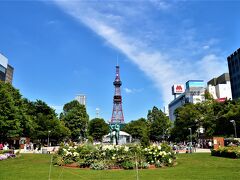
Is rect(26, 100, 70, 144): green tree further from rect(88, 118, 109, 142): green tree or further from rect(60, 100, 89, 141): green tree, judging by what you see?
rect(88, 118, 109, 142): green tree

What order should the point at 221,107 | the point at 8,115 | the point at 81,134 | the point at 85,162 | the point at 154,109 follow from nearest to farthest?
the point at 85,162, the point at 8,115, the point at 221,107, the point at 81,134, the point at 154,109

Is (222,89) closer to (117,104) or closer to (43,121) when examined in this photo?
(117,104)

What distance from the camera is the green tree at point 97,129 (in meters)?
116

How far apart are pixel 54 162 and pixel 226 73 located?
375 feet

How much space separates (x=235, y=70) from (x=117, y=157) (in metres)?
84.4

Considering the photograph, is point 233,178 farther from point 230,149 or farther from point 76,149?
point 230,149

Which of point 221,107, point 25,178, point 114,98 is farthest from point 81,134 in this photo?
point 25,178

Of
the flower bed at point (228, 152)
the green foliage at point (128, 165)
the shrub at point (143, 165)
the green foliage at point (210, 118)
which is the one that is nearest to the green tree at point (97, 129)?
the green foliage at point (210, 118)

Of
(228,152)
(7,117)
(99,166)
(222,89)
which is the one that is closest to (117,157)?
(99,166)

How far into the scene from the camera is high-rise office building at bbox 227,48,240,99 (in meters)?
92.1

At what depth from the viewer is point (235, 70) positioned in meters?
94.8

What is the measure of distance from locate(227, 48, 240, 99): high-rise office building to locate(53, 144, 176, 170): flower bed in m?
77.6

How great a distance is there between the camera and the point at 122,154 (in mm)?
21266

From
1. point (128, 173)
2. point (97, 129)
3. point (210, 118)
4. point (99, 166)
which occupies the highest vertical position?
point (97, 129)
